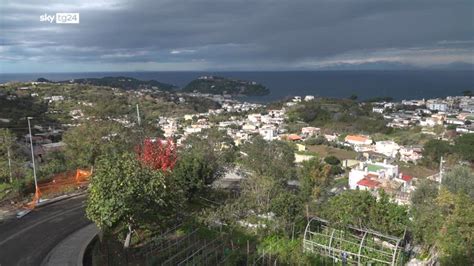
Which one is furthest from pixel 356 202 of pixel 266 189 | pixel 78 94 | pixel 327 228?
pixel 78 94

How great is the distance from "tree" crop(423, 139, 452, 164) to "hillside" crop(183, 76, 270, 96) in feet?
374

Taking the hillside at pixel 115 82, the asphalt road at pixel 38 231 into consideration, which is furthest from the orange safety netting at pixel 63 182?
the hillside at pixel 115 82

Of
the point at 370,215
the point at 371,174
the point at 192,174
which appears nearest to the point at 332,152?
the point at 371,174

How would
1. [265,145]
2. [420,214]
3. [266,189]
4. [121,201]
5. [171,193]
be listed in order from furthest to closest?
[265,145]
[266,189]
[420,214]
[171,193]
[121,201]

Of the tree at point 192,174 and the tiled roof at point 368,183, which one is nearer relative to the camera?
the tree at point 192,174

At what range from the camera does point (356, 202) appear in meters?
11.0

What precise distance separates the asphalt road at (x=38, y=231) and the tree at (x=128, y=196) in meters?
2.36

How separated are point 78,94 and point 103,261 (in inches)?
2068

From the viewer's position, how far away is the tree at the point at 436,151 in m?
40.1

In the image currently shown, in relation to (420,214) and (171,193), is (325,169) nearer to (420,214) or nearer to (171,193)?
(420,214)

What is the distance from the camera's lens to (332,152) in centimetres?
4638

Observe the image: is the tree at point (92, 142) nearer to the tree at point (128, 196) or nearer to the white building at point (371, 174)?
the tree at point (128, 196)

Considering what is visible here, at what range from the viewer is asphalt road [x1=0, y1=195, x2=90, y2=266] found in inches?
366

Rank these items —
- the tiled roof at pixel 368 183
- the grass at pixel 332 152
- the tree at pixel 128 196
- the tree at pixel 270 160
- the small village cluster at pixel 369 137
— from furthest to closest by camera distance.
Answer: the grass at pixel 332 152 < the small village cluster at pixel 369 137 < the tiled roof at pixel 368 183 < the tree at pixel 270 160 < the tree at pixel 128 196
